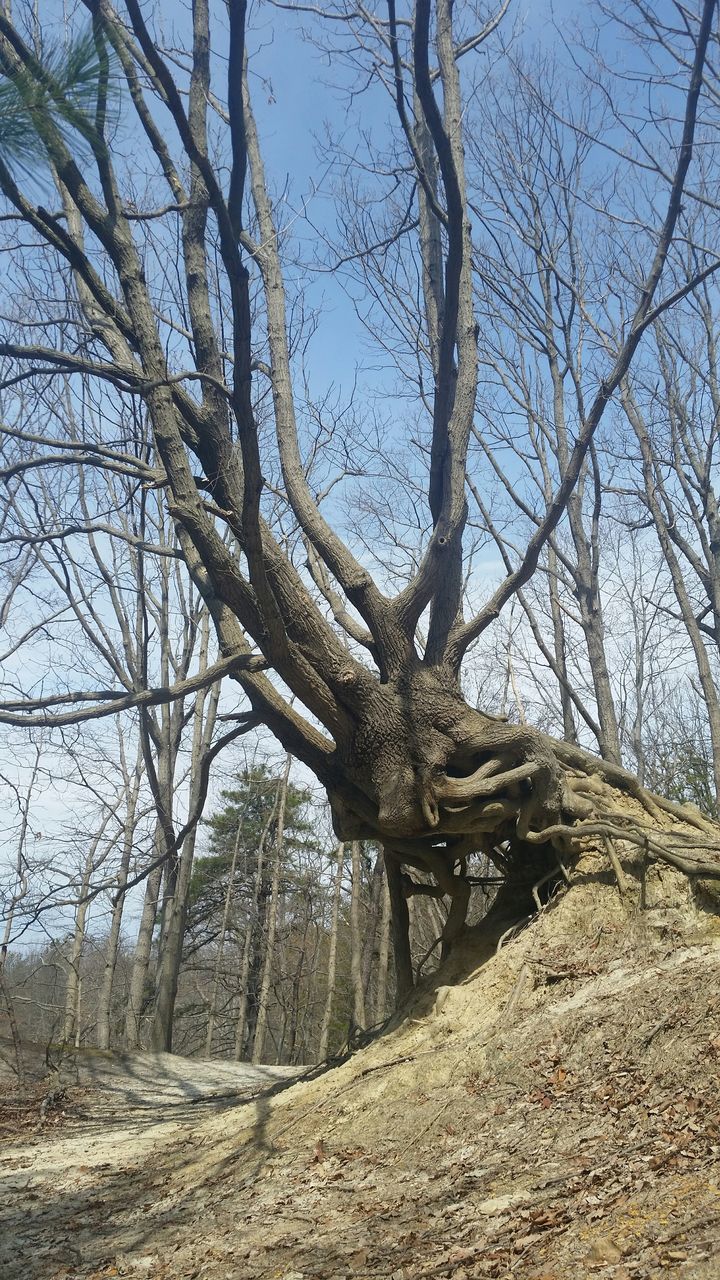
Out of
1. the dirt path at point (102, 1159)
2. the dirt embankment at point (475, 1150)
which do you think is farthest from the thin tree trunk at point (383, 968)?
the dirt embankment at point (475, 1150)

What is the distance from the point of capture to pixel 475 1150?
15.2 ft

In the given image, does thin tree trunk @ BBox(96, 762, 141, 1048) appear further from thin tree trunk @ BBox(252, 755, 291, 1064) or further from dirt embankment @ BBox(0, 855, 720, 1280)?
A: dirt embankment @ BBox(0, 855, 720, 1280)

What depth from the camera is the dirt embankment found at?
355cm

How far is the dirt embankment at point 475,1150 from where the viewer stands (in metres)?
3.55

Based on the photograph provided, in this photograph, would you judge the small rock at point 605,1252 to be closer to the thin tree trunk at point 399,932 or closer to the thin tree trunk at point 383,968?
the thin tree trunk at point 399,932

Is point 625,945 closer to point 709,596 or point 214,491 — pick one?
point 214,491

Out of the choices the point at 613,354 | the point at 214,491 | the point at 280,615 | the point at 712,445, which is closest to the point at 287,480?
the point at 214,491

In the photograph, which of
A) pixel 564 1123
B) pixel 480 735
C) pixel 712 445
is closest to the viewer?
pixel 564 1123

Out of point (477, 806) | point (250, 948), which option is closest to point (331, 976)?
point (250, 948)

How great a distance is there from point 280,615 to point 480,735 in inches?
68.9

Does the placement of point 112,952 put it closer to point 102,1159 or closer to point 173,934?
point 173,934

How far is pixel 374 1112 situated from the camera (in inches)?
218

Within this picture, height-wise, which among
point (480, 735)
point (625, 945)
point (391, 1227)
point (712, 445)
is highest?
point (712, 445)

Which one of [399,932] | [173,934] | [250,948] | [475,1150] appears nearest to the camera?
[475,1150]
